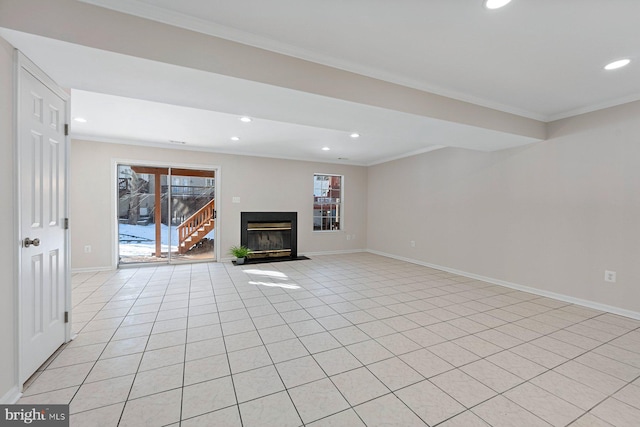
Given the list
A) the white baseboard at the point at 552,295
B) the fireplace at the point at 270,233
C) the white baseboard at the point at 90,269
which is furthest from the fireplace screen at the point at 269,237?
the white baseboard at the point at 552,295

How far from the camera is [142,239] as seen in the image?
562 cm

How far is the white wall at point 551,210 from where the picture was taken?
2979 millimetres

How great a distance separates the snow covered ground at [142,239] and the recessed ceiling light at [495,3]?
5.81 meters

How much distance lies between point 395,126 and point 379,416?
2.78m

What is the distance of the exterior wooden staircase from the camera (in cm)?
601

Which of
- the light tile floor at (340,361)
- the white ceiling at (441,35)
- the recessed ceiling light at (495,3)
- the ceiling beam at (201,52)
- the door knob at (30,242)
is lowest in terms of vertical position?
the light tile floor at (340,361)

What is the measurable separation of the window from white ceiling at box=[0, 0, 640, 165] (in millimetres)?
3621

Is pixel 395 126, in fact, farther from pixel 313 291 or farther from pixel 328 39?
pixel 313 291

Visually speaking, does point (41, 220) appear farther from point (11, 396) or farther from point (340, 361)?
point (340, 361)

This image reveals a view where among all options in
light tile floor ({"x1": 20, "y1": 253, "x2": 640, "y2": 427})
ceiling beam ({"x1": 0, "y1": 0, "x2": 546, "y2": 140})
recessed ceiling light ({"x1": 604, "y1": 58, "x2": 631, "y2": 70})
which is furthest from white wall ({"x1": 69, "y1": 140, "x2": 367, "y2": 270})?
recessed ceiling light ({"x1": 604, "y1": 58, "x2": 631, "y2": 70})

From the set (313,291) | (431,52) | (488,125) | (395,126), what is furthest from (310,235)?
(431,52)

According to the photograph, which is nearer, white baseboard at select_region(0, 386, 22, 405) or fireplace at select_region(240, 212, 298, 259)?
white baseboard at select_region(0, 386, 22, 405)

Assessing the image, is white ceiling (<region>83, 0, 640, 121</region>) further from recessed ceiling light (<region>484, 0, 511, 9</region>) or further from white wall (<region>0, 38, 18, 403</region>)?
white wall (<region>0, 38, 18, 403</region>)

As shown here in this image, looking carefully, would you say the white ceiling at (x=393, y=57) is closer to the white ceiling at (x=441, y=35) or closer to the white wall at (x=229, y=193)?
the white ceiling at (x=441, y=35)
